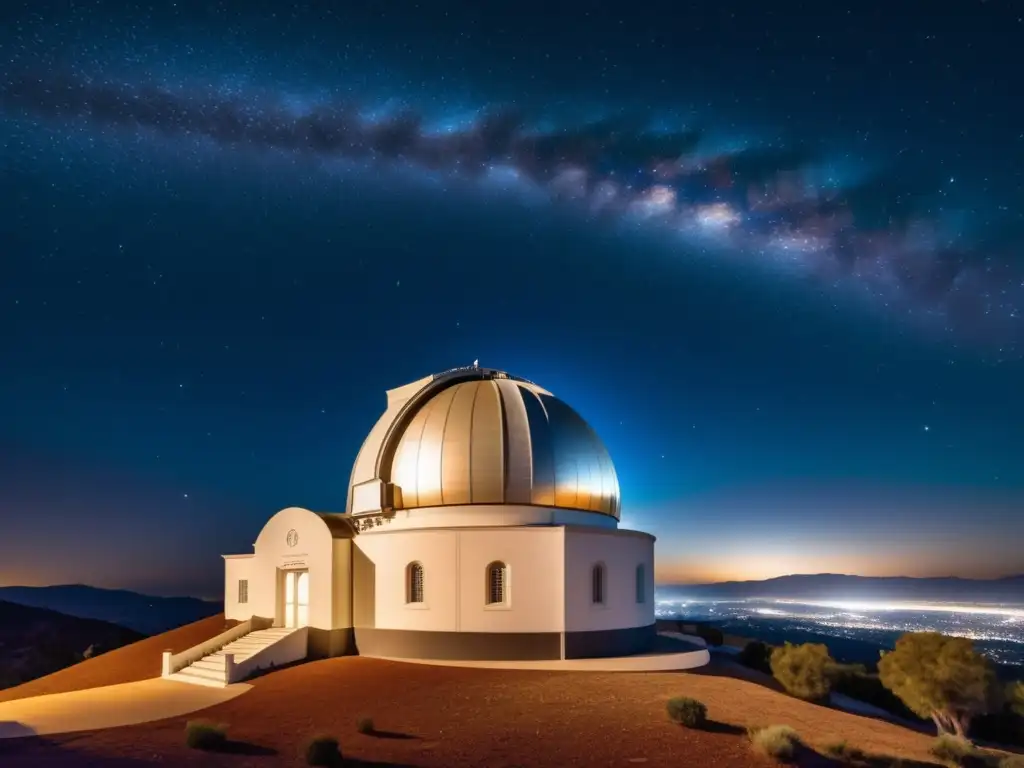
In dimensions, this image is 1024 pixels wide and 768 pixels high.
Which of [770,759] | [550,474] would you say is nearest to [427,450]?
[550,474]

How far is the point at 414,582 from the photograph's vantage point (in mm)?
24094

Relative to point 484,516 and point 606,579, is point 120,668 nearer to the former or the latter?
point 484,516

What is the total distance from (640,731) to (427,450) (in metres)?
11.9

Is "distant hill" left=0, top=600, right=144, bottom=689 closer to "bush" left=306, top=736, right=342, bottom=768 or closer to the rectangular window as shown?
the rectangular window

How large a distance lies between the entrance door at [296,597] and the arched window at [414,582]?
4.09 metres

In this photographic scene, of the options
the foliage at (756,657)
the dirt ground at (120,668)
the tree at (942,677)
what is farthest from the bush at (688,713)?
the dirt ground at (120,668)

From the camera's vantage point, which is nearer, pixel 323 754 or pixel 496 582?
pixel 323 754

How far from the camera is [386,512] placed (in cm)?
2502

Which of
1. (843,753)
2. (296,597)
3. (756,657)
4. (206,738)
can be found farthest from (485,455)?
(756,657)

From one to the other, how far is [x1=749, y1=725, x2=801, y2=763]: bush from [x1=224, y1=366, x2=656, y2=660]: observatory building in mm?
8923

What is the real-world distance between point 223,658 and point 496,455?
985 cm

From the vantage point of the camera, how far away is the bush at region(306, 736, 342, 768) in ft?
43.1

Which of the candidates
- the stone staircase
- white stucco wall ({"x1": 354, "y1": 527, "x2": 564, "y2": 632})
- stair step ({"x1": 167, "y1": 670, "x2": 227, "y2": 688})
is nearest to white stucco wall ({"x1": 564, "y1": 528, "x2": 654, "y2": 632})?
white stucco wall ({"x1": 354, "y1": 527, "x2": 564, "y2": 632})

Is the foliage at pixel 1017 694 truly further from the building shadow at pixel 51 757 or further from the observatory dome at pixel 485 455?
the building shadow at pixel 51 757
